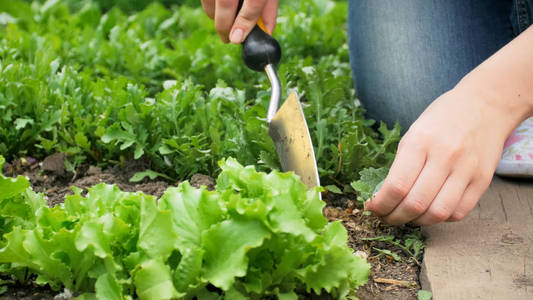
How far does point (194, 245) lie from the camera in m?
1.31

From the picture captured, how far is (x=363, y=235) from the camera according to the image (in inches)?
72.4

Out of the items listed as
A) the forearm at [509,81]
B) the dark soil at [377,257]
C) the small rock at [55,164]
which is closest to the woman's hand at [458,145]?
the forearm at [509,81]

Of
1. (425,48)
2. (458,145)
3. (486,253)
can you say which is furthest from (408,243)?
(425,48)

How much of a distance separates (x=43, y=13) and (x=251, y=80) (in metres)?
1.89

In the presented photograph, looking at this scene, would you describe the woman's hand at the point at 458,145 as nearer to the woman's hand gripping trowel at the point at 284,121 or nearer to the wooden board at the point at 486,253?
the wooden board at the point at 486,253

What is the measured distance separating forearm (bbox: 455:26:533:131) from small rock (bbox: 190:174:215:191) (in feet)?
2.85

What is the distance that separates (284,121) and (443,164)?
512 millimetres

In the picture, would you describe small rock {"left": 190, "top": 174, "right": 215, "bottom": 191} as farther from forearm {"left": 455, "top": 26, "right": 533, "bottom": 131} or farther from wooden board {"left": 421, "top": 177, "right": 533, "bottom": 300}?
forearm {"left": 455, "top": 26, "right": 533, "bottom": 131}

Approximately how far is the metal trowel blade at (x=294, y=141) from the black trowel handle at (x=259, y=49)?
258 mm

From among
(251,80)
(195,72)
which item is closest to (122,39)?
(195,72)

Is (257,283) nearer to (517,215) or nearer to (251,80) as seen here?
(517,215)

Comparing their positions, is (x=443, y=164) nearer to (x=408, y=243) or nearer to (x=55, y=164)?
(x=408, y=243)

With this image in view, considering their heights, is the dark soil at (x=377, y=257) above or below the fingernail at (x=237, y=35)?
below

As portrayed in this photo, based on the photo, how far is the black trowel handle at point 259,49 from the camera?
Result: 81.0 inches
